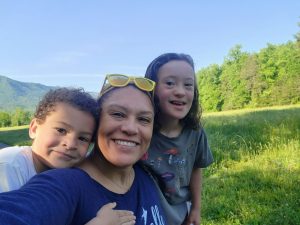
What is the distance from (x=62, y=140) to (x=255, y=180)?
173 inches

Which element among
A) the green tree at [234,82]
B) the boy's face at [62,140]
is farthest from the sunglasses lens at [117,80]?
the green tree at [234,82]

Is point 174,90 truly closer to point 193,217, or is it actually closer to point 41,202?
point 193,217

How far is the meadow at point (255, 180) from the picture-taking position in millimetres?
4496

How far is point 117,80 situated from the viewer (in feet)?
5.89

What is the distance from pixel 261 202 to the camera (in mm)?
4844

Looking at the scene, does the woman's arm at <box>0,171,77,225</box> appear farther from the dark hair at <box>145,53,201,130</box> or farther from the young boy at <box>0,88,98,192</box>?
the dark hair at <box>145,53,201,130</box>

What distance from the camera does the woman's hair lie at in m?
1.92

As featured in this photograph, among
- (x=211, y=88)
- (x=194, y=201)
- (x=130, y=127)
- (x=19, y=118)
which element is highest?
(x=130, y=127)

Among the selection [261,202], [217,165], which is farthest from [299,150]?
[261,202]

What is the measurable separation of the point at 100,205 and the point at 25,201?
0.38 meters

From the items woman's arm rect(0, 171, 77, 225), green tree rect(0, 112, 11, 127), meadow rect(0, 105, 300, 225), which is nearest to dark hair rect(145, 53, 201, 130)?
woman's arm rect(0, 171, 77, 225)

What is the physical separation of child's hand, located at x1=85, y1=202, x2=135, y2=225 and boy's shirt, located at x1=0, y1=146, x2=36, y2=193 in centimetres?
60

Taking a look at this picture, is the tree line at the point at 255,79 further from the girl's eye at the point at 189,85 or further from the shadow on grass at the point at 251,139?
the girl's eye at the point at 189,85

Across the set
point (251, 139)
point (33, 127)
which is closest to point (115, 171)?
point (33, 127)
